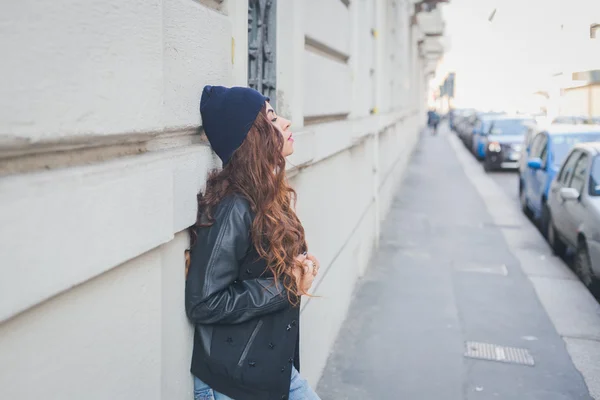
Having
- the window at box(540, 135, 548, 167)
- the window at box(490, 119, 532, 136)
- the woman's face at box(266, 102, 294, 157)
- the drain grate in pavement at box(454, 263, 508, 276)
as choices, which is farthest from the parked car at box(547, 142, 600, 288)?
the window at box(490, 119, 532, 136)

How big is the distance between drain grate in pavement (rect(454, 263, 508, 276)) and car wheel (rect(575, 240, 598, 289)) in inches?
32.0

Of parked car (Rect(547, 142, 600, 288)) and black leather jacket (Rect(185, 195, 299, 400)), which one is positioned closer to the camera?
black leather jacket (Rect(185, 195, 299, 400))

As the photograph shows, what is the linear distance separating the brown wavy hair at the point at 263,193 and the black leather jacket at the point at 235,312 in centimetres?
3

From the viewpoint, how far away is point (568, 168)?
9.10 meters

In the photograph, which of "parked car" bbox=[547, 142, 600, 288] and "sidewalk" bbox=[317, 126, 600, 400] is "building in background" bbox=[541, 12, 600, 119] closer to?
"sidewalk" bbox=[317, 126, 600, 400]

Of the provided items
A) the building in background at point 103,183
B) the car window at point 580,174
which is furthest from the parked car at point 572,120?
the building in background at point 103,183

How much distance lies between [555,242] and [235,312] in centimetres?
816

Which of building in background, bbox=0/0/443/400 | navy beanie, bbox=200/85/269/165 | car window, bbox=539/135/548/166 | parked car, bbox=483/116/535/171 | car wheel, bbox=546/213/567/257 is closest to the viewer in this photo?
→ building in background, bbox=0/0/443/400

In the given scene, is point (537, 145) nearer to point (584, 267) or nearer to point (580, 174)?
point (580, 174)

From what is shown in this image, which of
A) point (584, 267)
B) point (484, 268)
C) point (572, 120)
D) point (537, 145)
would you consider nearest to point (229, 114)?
point (584, 267)

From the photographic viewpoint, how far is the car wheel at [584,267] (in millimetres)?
7383

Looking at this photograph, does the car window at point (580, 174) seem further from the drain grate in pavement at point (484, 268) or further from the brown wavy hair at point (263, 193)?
the brown wavy hair at point (263, 193)

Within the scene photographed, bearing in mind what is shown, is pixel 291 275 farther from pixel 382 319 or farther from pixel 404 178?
pixel 404 178

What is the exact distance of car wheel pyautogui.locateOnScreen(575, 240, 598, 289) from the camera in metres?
7.38
